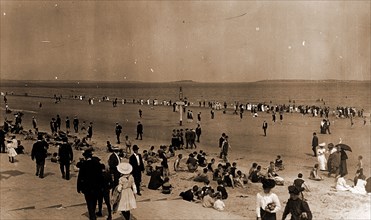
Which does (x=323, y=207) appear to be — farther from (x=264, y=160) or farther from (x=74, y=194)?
(x=264, y=160)

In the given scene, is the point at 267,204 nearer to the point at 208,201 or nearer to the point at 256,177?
the point at 208,201

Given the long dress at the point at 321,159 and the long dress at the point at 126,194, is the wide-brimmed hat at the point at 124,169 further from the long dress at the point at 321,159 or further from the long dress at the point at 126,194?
the long dress at the point at 321,159

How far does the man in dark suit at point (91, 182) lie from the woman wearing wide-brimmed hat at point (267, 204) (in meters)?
3.95

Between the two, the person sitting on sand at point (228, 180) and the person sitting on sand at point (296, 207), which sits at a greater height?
the person sitting on sand at point (296, 207)

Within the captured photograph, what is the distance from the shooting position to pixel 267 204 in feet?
21.9

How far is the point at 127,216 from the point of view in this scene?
9000 mm

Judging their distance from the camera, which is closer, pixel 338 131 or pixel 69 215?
pixel 69 215

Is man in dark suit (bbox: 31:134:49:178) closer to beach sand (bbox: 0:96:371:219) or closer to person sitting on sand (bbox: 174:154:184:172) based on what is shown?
beach sand (bbox: 0:96:371:219)

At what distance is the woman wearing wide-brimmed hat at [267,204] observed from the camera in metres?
6.64

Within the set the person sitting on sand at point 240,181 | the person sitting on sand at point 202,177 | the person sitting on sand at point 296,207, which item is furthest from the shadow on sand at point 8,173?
the person sitting on sand at point 296,207

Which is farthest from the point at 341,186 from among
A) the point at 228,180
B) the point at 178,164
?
the point at 178,164

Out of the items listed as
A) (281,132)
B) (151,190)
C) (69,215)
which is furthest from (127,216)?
(281,132)

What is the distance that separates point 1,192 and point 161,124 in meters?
29.7

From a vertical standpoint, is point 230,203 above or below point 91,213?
below
